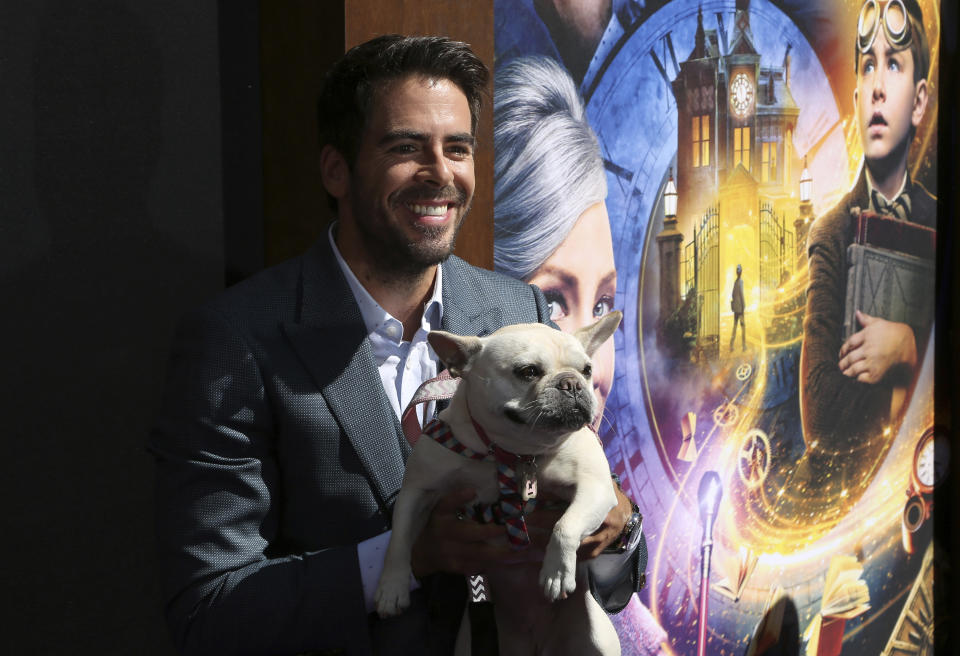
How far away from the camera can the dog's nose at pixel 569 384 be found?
144cm

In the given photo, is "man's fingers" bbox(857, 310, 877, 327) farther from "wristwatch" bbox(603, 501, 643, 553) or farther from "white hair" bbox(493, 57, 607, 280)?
"wristwatch" bbox(603, 501, 643, 553)

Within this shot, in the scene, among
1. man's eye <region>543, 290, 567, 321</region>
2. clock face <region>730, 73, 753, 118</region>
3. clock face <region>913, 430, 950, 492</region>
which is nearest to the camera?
man's eye <region>543, 290, 567, 321</region>

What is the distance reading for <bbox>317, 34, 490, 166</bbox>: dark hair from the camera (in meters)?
1.80

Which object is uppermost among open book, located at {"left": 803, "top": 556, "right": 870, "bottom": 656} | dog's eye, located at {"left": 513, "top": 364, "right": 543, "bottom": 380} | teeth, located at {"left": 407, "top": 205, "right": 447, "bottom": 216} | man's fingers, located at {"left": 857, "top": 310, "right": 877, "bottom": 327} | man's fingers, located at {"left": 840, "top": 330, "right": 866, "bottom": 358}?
teeth, located at {"left": 407, "top": 205, "right": 447, "bottom": 216}

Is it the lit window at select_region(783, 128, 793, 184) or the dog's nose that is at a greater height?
the lit window at select_region(783, 128, 793, 184)

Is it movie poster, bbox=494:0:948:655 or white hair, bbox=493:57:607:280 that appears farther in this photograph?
movie poster, bbox=494:0:948:655

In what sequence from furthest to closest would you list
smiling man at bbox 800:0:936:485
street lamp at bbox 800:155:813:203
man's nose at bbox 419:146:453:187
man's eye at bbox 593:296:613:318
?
smiling man at bbox 800:0:936:485, street lamp at bbox 800:155:813:203, man's eye at bbox 593:296:613:318, man's nose at bbox 419:146:453:187

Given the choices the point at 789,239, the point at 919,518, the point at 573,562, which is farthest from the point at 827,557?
the point at 573,562

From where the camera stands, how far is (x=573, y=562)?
1.42m

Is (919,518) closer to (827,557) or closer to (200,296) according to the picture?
(827,557)

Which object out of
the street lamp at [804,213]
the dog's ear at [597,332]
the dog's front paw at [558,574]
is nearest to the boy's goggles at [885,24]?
the street lamp at [804,213]

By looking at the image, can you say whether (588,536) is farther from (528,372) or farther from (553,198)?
(553,198)

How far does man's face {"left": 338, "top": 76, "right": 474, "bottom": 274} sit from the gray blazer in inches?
6.2

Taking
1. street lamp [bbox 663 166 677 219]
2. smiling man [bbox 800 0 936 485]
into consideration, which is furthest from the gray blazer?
smiling man [bbox 800 0 936 485]
